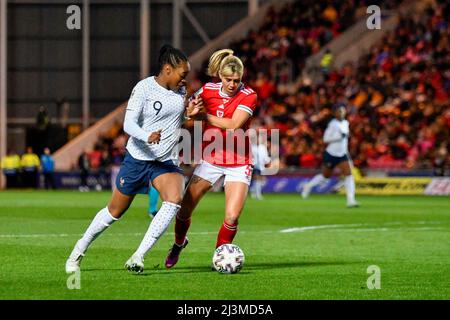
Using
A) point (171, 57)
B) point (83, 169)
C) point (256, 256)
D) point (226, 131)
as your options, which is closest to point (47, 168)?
point (83, 169)

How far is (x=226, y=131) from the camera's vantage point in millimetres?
13375

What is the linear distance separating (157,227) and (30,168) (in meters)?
36.7

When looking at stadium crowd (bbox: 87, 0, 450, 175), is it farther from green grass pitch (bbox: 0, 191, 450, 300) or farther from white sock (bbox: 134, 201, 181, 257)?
white sock (bbox: 134, 201, 181, 257)

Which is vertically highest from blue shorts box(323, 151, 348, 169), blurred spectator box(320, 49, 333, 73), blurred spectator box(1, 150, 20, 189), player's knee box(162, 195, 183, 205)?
blurred spectator box(320, 49, 333, 73)

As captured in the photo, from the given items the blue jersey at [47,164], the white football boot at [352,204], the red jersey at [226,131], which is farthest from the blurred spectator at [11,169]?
the red jersey at [226,131]

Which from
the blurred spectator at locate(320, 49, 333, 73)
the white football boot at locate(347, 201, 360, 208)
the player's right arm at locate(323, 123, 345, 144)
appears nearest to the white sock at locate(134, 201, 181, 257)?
the player's right arm at locate(323, 123, 345, 144)

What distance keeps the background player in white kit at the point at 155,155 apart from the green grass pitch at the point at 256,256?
1.89ft

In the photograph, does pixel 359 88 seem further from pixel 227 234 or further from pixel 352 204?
pixel 227 234

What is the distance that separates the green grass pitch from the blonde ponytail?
2271 millimetres

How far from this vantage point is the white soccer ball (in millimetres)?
12977

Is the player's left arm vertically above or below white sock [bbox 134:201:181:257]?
above
